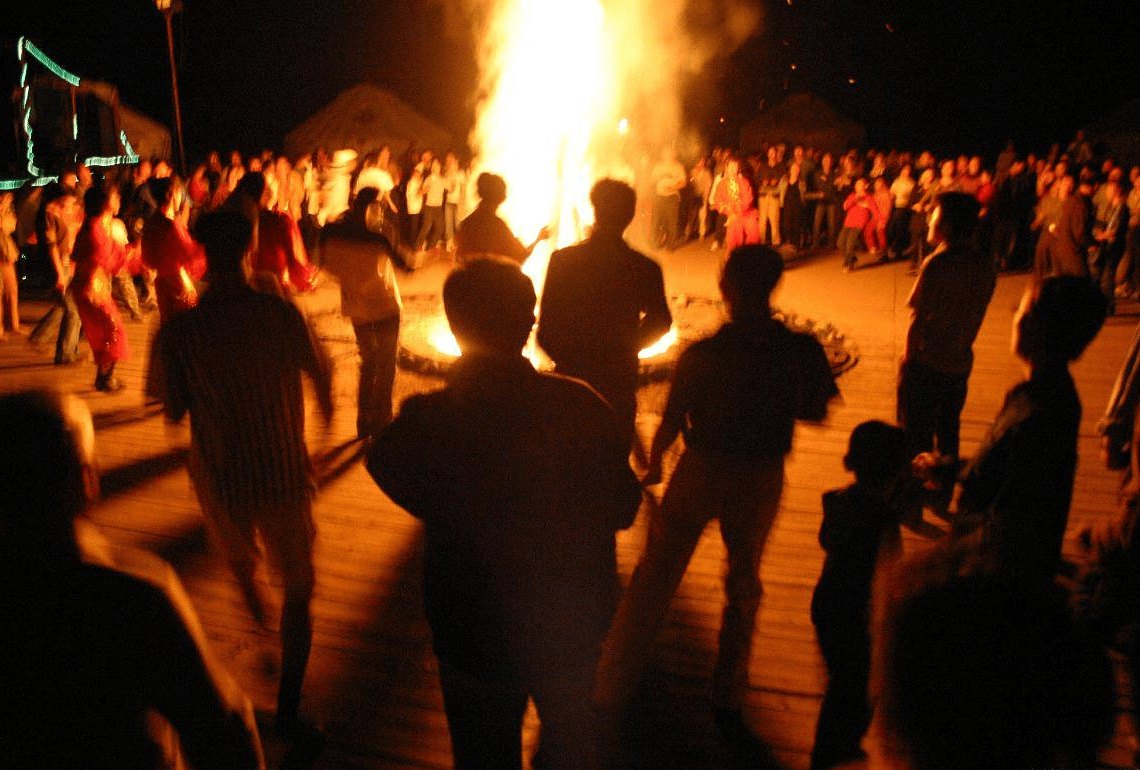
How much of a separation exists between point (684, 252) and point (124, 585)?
53.2 ft

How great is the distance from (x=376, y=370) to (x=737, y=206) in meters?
10.9

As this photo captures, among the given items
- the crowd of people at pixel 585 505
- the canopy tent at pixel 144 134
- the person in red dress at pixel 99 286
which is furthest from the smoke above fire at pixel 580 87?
the canopy tent at pixel 144 134

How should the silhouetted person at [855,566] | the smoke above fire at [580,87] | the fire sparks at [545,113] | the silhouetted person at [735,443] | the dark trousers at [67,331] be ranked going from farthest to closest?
1. the smoke above fire at [580,87]
2. the fire sparks at [545,113]
3. the dark trousers at [67,331]
4. the silhouetted person at [735,443]
5. the silhouetted person at [855,566]

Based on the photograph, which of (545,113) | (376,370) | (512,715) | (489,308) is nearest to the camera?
(489,308)

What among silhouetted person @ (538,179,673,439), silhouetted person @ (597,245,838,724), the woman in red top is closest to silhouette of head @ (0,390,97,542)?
silhouetted person @ (597,245,838,724)

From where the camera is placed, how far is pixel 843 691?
2.88m

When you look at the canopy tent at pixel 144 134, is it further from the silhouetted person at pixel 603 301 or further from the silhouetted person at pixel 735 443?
the silhouetted person at pixel 735 443

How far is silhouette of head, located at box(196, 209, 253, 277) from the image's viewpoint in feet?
10.3

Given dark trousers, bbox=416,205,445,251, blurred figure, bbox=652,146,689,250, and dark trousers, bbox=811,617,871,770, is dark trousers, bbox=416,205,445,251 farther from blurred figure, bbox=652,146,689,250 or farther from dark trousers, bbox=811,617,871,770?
dark trousers, bbox=811,617,871,770

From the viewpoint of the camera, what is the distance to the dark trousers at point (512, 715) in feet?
7.48

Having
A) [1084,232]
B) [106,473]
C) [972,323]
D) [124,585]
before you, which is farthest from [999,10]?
[124,585]

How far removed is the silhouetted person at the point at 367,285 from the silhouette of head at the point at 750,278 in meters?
3.22

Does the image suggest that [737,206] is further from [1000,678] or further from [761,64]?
[761,64]

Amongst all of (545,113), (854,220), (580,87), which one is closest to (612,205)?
(580,87)
